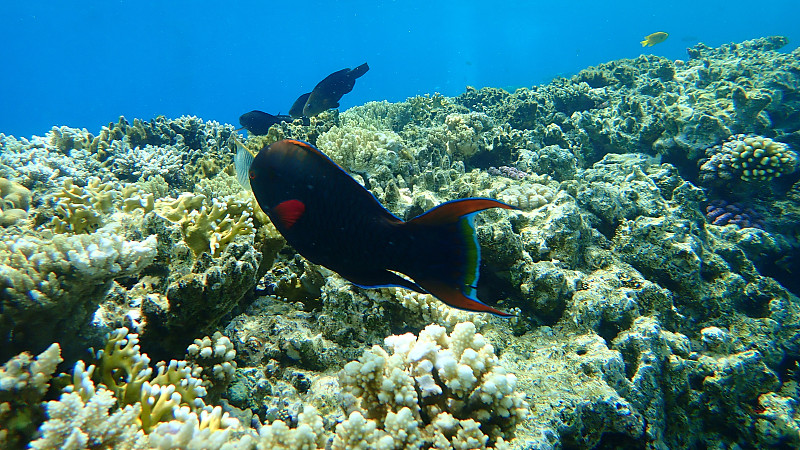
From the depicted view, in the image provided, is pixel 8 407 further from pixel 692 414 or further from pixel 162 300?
pixel 692 414

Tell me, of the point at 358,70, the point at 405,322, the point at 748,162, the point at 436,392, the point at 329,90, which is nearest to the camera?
the point at 436,392

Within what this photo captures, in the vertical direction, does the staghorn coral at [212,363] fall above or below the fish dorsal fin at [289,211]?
below

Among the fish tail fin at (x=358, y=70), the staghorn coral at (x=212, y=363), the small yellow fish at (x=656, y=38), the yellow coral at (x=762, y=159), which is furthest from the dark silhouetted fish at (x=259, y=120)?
the small yellow fish at (x=656, y=38)

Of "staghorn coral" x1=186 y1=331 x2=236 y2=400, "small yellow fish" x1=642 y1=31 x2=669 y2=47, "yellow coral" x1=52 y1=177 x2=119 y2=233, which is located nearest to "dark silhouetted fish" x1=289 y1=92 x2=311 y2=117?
"yellow coral" x1=52 y1=177 x2=119 y2=233

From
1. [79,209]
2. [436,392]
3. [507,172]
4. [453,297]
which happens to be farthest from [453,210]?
[507,172]

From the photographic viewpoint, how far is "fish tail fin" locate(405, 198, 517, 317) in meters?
1.27

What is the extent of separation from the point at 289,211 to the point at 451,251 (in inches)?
30.0

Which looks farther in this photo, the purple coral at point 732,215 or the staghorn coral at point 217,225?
the purple coral at point 732,215

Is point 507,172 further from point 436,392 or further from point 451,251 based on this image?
point 451,251

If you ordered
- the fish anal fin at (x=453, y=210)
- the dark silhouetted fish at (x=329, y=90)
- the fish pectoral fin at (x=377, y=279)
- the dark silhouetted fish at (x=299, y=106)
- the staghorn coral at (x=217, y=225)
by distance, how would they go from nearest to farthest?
the fish anal fin at (x=453, y=210)
the fish pectoral fin at (x=377, y=279)
the staghorn coral at (x=217, y=225)
the dark silhouetted fish at (x=329, y=90)
the dark silhouetted fish at (x=299, y=106)

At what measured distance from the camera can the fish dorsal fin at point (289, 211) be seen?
1.54 metres

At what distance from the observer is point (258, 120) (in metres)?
7.25

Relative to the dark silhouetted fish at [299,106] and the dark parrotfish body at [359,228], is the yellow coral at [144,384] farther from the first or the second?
the dark silhouetted fish at [299,106]

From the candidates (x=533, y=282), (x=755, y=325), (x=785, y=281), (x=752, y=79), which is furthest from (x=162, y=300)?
(x=752, y=79)
